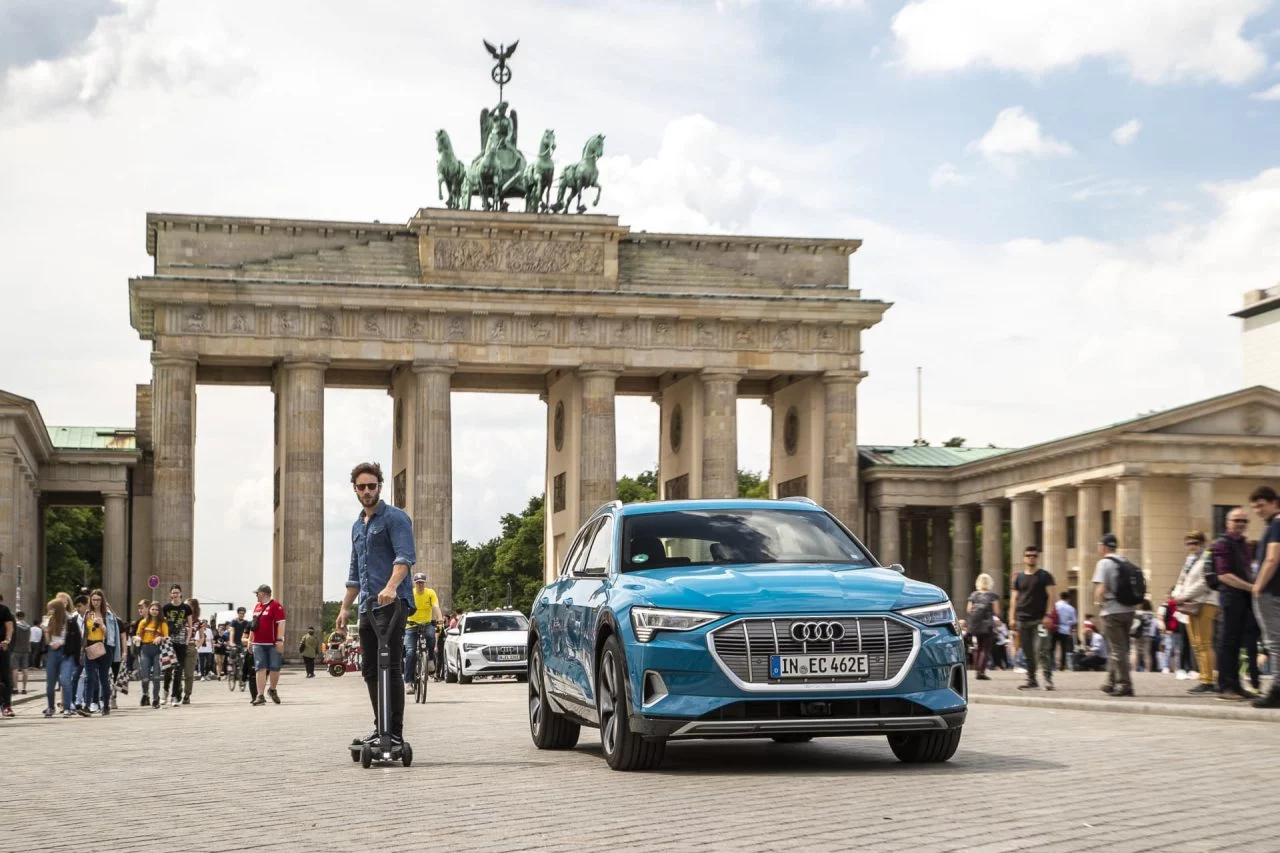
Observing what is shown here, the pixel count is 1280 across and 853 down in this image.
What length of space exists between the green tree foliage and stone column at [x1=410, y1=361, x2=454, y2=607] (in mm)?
34454

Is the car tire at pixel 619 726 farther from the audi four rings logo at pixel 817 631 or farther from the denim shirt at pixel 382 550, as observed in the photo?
the denim shirt at pixel 382 550

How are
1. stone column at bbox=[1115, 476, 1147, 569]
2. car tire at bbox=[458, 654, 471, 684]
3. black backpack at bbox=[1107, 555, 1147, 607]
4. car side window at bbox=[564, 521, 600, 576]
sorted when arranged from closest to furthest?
car side window at bbox=[564, 521, 600, 576], black backpack at bbox=[1107, 555, 1147, 607], car tire at bbox=[458, 654, 471, 684], stone column at bbox=[1115, 476, 1147, 569]

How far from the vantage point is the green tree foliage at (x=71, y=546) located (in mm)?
101812

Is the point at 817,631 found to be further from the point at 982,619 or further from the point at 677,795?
the point at 982,619

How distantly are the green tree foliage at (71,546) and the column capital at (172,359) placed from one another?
3281cm

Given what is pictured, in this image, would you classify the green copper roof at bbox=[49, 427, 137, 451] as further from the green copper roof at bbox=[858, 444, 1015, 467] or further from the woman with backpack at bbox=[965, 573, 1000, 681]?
the woman with backpack at bbox=[965, 573, 1000, 681]

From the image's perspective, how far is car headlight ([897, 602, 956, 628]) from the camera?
12414mm

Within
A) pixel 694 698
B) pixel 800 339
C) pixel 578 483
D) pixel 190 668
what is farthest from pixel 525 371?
pixel 694 698

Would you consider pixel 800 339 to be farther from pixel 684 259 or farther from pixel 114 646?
pixel 114 646

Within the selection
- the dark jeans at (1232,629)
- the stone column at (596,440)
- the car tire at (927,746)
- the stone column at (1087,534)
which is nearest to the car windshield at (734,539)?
the car tire at (927,746)

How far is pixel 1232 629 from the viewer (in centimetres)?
Result: 2067

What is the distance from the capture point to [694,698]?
482 inches

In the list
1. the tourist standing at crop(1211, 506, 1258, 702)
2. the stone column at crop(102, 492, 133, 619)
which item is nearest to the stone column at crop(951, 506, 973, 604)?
the stone column at crop(102, 492, 133, 619)

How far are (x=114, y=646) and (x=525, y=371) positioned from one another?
45605 mm
